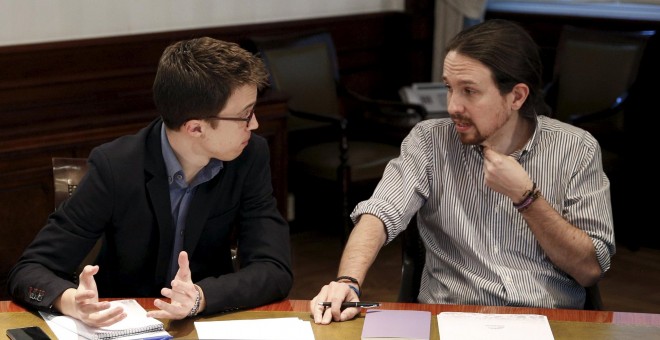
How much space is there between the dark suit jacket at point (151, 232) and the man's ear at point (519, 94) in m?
0.66

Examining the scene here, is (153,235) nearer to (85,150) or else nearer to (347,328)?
(347,328)

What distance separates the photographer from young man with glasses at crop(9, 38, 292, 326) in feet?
7.84

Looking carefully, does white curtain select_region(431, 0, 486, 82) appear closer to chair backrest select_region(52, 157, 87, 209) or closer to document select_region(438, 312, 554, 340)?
chair backrest select_region(52, 157, 87, 209)

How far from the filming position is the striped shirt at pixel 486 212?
2574mm

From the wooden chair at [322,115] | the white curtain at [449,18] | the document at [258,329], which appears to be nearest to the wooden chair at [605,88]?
the white curtain at [449,18]

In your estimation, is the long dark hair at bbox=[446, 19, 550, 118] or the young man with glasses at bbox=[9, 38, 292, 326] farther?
the long dark hair at bbox=[446, 19, 550, 118]

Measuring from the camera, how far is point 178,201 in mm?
2520

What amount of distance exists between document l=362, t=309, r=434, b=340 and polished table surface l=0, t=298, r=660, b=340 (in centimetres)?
2

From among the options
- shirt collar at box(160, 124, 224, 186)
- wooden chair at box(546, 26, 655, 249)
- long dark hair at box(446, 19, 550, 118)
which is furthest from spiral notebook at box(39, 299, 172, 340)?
wooden chair at box(546, 26, 655, 249)

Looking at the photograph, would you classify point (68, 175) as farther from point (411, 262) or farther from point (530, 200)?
point (530, 200)

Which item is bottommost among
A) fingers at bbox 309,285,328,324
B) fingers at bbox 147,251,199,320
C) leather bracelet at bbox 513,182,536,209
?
fingers at bbox 309,285,328,324

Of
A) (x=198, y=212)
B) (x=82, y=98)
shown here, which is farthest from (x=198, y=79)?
(x=82, y=98)

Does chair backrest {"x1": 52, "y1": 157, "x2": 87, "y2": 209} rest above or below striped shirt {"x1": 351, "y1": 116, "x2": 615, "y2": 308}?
above

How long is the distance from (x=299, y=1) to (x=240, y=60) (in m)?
3.28
